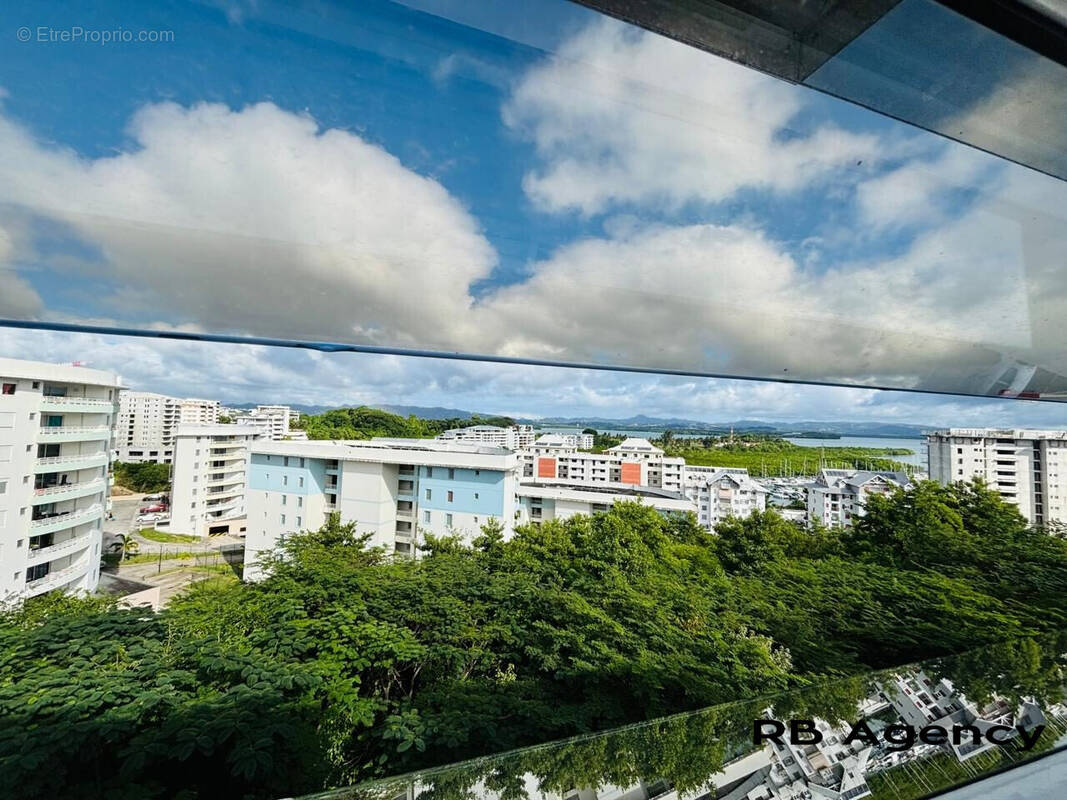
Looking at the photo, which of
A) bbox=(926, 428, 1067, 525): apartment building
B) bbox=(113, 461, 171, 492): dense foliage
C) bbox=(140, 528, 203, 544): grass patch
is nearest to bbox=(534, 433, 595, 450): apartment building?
bbox=(113, 461, 171, 492): dense foliage

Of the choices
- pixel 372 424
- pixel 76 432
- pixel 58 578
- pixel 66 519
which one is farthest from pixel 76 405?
pixel 372 424

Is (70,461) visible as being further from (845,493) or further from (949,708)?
(845,493)

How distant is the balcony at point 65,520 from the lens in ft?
6.52

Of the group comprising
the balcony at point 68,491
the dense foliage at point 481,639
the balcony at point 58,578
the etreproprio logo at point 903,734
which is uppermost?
the balcony at point 68,491

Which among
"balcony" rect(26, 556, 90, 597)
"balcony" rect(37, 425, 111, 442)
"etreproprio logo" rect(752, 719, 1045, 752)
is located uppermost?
"balcony" rect(37, 425, 111, 442)

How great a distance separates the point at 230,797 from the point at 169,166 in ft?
6.02

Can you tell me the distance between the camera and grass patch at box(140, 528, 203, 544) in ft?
8.51

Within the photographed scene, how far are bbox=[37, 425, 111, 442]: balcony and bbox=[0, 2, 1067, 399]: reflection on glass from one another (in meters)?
1.94

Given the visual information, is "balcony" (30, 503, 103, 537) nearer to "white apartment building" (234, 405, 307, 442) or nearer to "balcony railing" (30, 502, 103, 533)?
"balcony railing" (30, 502, 103, 533)

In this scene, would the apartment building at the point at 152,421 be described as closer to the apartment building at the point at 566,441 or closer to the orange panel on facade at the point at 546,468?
the apartment building at the point at 566,441

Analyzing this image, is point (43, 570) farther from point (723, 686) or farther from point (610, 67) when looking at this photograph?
point (723, 686)

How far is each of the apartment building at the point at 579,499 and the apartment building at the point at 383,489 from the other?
7.1 inches

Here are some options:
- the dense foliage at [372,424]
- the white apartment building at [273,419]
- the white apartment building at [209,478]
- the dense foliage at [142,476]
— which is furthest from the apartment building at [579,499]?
the dense foliage at [142,476]

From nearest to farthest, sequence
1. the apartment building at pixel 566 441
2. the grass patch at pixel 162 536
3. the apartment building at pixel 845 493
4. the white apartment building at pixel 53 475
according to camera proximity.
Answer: the white apartment building at pixel 53 475 < the grass patch at pixel 162 536 < the apartment building at pixel 566 441 < the apartment building at pixel 845 493
